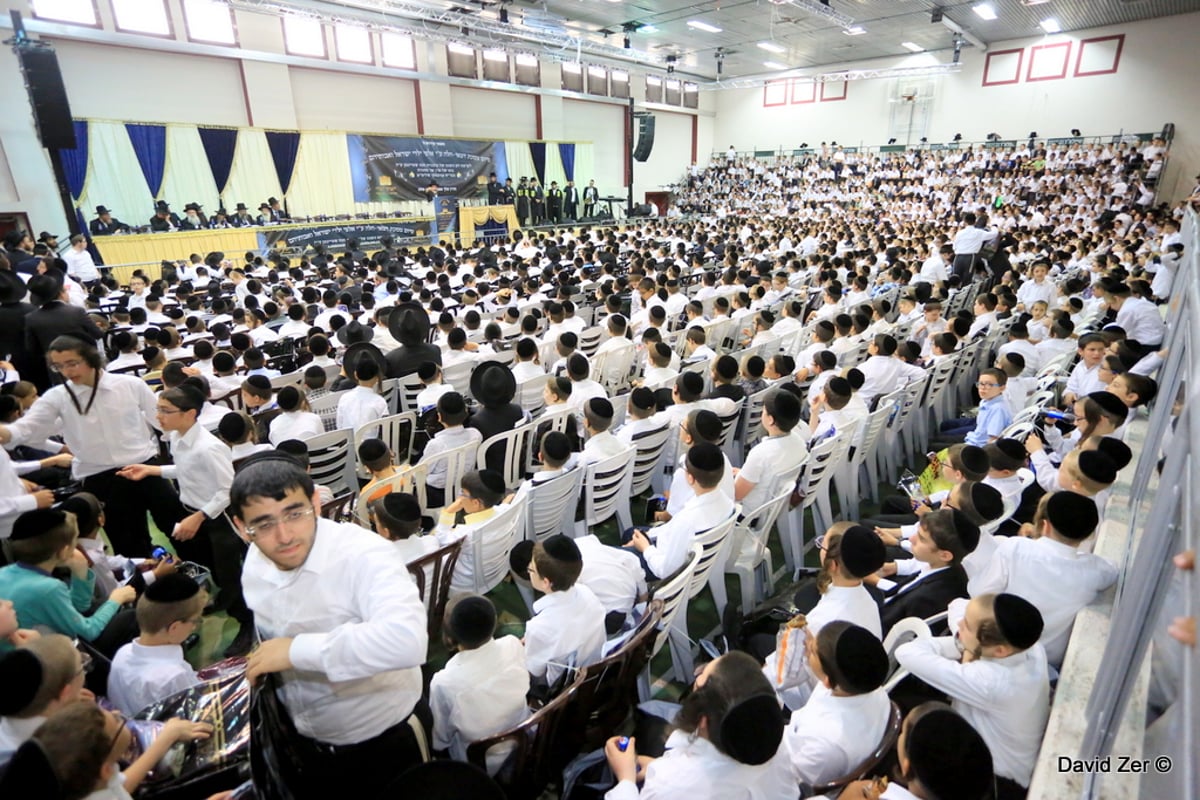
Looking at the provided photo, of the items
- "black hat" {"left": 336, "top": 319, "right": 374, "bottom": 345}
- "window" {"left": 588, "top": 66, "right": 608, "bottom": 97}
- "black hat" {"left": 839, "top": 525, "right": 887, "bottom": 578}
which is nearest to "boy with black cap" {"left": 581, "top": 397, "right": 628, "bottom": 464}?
"black hat" {"left": 839, "top": 525, "right": 887, "bottom": 578}

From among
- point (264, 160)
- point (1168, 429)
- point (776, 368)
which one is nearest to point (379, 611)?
point (1168, 429)

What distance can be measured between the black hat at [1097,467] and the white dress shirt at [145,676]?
3606mm

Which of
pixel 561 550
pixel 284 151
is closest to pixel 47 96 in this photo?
pixel 284 151

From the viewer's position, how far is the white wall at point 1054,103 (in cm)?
1659

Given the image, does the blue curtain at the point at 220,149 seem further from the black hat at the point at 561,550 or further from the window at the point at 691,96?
the window at the point at 691,96

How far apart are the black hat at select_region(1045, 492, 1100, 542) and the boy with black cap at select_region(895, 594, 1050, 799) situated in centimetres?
63

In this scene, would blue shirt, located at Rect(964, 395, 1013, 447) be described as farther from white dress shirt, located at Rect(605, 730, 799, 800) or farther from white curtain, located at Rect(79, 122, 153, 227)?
white curtain, located at Rect(79, 122, 153, 227)

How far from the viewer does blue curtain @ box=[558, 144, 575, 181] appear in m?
21.3

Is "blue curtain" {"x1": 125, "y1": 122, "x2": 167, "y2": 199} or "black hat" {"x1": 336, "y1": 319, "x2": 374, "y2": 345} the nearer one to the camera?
"black hat" {"x1": 336, "y1": 319, "x2": 374, "y2": 345}

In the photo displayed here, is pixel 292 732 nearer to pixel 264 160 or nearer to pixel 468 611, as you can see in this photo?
pixel 468 611

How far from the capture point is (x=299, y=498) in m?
1.46

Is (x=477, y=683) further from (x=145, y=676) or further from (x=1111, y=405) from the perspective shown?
(x=1111, y=405)

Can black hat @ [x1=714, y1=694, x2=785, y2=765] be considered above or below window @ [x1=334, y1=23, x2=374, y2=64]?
below

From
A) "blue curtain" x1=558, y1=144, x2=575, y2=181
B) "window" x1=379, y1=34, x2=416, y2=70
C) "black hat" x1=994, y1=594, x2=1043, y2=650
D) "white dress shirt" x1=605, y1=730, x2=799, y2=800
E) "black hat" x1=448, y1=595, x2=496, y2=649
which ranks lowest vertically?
"white dress shirt" x1=605, y1=730, x2=799, y2=800
